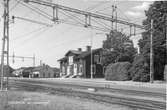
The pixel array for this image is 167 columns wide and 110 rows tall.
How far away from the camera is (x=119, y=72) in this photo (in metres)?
46.2

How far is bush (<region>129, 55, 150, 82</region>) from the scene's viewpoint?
131 ft

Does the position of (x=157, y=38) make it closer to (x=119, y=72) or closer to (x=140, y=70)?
(x=140, y=70)

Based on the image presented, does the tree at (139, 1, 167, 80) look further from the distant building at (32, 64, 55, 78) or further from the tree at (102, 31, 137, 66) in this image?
the distant building at (32, 64, 55, 78)

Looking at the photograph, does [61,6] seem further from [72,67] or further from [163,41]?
[72,67]

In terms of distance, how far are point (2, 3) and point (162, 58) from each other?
28403 millimetres

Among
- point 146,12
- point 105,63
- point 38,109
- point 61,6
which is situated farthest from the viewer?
point 105,63

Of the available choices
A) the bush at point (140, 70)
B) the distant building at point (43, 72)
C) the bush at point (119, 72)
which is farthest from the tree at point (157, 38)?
the distant building at point (43, 72)

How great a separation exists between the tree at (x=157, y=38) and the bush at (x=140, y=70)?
0.87 meters

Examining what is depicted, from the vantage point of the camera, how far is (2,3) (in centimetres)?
2247

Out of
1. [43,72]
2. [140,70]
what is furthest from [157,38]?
[43,72]

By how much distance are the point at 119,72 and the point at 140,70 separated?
6062 millimetres

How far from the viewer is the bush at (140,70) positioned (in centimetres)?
4005

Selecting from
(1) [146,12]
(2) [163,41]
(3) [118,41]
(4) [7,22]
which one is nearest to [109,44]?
(3) [118,41]

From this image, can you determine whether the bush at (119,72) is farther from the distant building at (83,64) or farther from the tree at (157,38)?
the distant building at (83,64)
